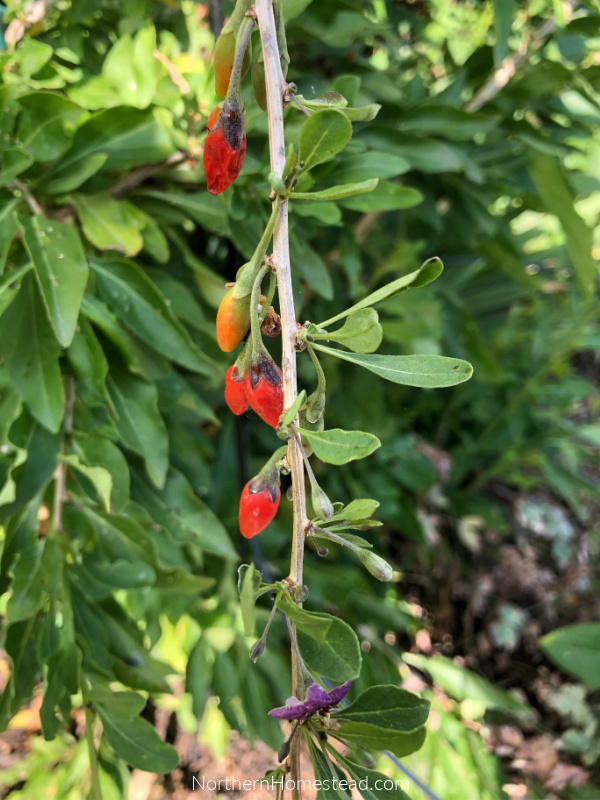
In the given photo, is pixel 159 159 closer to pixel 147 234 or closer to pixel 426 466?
pixel 147 234

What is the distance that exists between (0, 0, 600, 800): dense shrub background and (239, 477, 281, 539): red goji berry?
228 millimetres

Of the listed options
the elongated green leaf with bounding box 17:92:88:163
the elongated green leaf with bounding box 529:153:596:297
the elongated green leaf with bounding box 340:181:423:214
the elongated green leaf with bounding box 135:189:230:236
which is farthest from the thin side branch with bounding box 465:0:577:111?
the elongated green leaf with bounding box 17:92:88:163

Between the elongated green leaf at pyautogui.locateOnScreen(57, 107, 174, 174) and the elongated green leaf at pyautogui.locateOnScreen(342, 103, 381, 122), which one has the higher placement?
the elongated green leaf at pyautogui.locateOnScreen(342, 103, 381, 122)

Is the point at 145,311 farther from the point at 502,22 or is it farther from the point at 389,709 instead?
the point at 502,22

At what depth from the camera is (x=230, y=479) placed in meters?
0.91

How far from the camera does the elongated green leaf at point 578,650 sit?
0.57 meters

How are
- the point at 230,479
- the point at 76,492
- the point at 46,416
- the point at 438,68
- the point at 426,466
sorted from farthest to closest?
the point at 426,466, the point at 438,68, the point at 230,479, the point at 76,492, the point at 46,416

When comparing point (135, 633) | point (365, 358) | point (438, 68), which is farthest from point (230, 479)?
point (438, 68)

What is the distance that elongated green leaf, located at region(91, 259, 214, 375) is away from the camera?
513 mm

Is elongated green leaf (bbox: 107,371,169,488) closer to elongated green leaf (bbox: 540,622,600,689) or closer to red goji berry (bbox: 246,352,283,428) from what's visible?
red goji berry (bbox: 246,352,283,428)

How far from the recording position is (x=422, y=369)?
9.4 inches

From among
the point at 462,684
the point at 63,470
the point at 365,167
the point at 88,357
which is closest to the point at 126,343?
the point at 88,357

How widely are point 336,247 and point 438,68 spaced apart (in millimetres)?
445

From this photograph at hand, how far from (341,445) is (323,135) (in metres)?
0.13
